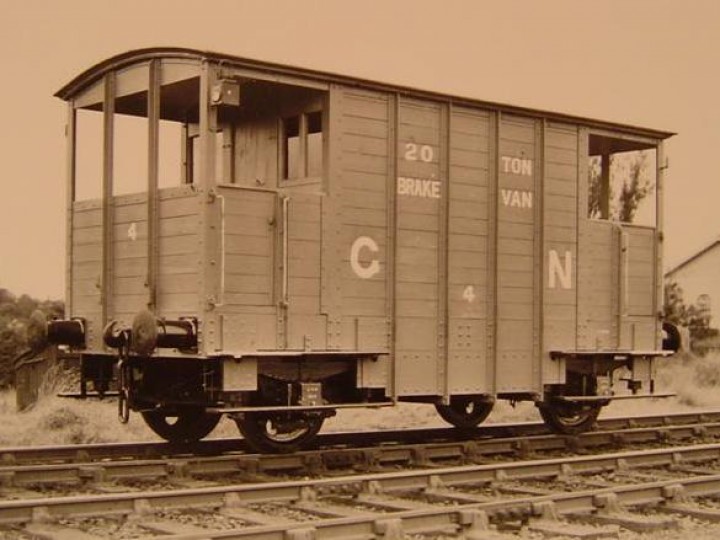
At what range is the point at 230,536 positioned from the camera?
7.09 meters

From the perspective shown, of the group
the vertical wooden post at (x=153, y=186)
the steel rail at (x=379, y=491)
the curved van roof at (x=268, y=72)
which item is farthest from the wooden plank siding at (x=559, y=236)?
the vertical wooden post at (x=153, y=186)

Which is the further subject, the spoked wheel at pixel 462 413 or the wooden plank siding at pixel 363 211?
the spoked wheel at pixel 462 413

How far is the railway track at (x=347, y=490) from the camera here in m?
7.92

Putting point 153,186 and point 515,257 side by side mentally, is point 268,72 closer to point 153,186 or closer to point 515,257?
point 153,186

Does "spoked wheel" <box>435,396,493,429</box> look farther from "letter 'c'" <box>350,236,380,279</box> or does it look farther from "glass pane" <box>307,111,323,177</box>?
"glass pane" <box>307,111,323,177</box>

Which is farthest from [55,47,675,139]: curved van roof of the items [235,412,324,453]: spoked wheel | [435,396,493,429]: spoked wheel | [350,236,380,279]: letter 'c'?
[435,396,493,429]: spoked wheel

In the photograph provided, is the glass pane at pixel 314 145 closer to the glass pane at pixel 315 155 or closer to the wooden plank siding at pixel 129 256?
the glass pane at pixel 315 155

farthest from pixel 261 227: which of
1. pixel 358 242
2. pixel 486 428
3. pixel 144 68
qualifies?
pixel 486 428

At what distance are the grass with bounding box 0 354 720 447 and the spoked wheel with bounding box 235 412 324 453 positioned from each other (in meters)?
3.42

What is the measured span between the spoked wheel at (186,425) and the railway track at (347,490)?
1.04ft

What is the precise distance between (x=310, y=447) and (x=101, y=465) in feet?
9.44

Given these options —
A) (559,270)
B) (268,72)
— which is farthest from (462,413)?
(268,72)

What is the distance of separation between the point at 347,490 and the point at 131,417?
25.3ft

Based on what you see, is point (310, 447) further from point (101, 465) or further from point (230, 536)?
point (230, 536)
